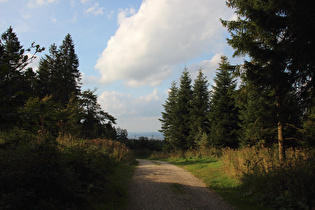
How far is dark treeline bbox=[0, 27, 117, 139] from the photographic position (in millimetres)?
2170

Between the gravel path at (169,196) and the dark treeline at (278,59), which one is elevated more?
the dark treeline at (278,59)

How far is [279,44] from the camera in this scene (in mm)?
7168

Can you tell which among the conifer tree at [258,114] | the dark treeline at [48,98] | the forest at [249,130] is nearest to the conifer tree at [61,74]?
the dark treeline at [48,98]

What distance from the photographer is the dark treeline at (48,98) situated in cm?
217

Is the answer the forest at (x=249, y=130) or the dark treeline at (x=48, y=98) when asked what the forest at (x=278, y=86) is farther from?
the dark treeline at (x=48, y=98)

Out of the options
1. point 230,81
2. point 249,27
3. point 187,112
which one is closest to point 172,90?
point 187,112

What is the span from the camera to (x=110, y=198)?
539 cm

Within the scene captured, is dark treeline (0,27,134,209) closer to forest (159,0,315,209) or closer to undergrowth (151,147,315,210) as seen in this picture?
undergrowth (151,147,315,210)

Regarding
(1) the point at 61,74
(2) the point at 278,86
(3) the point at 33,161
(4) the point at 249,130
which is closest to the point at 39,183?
(3) the point at 33,161

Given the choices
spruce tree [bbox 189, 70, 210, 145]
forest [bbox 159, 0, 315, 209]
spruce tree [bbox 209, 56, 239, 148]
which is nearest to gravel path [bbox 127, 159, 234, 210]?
forest [bbox 159, 0, 315, 209]

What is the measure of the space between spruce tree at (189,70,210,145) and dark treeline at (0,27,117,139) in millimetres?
11691

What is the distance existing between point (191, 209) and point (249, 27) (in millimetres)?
7799

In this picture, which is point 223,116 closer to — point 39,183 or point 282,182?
point 282,182

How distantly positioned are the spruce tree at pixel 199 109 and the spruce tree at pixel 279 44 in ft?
52.0
